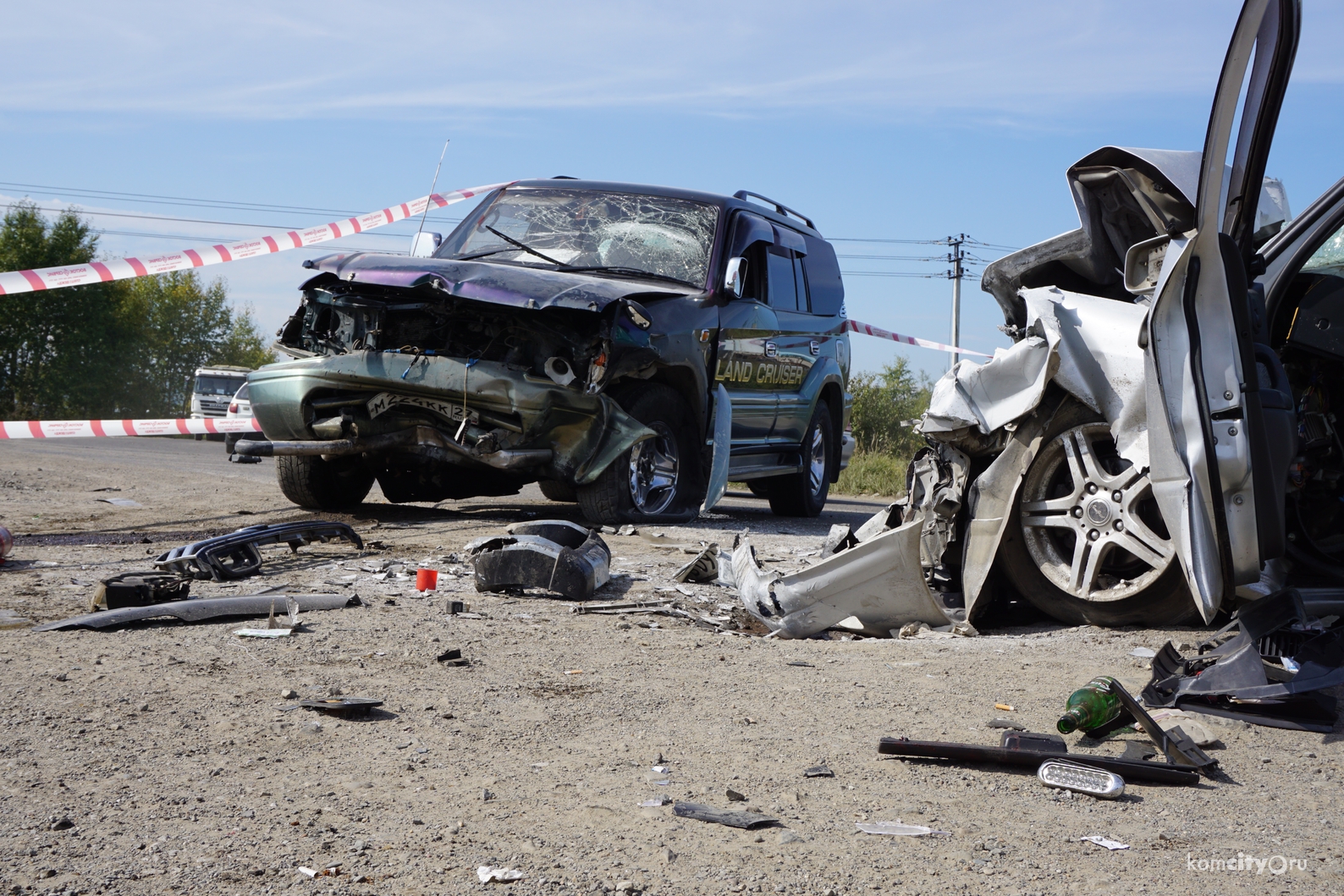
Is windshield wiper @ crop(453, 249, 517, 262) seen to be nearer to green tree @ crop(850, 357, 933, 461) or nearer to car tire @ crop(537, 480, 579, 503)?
car tire @ crop(537, 480, 579, 503)

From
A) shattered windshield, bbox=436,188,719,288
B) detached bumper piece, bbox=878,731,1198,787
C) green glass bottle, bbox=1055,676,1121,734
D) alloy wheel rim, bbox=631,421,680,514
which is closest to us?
detached bumper piece, bbox=878,731,1198,787

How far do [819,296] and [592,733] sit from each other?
7.77m

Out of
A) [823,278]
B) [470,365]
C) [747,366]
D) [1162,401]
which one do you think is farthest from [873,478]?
[1162,401]

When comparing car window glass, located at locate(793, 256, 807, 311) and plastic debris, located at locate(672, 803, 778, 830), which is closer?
plastic debris, located at locate(672, 803, 778, 830)

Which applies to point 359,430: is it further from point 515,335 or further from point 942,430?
point 942,430

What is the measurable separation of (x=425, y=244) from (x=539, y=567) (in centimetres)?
407

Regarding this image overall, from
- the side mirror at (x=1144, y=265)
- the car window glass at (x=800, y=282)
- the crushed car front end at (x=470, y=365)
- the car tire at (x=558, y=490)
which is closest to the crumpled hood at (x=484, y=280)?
the crushed car front end at (x=470, y=365)

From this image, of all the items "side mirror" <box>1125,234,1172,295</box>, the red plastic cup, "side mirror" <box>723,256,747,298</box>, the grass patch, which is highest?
"side mirror" <box>723,256,747,298</box>

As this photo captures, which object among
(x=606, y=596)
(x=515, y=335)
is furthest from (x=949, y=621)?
(x=515, y=335)

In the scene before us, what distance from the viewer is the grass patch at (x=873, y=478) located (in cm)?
1515

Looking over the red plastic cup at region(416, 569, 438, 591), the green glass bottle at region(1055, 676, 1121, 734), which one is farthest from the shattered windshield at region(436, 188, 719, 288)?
the green glass bottle at region(1055, 676, 1121, 734)

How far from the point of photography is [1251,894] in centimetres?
221

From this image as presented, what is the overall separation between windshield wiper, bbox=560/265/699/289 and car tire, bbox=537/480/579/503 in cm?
147

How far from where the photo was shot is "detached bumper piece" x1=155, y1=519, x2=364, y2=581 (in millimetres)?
5262
